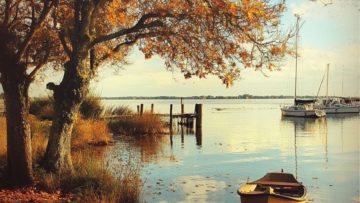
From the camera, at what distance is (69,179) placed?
44.8ft

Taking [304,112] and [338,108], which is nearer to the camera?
[304,112]

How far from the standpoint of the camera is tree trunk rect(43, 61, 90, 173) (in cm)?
1392

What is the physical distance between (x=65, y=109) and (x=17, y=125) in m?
1.45

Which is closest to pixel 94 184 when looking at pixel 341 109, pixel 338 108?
pixel 338 108

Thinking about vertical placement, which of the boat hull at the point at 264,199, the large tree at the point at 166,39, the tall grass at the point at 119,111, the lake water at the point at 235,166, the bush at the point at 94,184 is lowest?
the lake water at the point at 235,166

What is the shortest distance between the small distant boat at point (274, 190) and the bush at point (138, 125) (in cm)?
2179

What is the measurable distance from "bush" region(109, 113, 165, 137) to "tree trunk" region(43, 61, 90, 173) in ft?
70.0

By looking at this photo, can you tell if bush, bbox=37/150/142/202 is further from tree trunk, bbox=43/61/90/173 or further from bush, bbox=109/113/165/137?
bush, bbox=109/113/165/137

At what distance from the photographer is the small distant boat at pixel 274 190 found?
12.6 m

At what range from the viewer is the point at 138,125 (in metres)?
36.3

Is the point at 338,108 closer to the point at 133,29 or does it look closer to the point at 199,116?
the point at 199,116

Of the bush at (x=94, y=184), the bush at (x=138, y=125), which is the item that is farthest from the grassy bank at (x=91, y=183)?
the bush at (x=138, y=125)

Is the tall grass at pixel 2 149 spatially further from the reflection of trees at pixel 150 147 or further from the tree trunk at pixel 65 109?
the reflection of trees at pixel 150 147

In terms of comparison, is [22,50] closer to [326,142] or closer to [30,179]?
[30,179]
